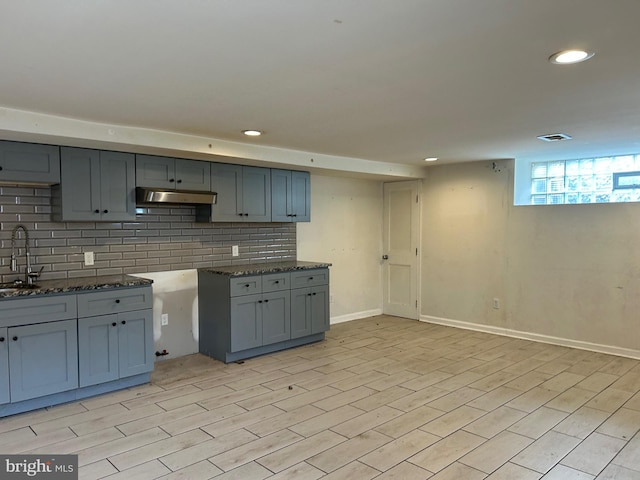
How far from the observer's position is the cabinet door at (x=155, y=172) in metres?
4.00

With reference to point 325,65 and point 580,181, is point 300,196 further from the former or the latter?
point 580,181

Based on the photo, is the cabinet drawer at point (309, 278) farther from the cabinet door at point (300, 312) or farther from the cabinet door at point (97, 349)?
the cabinet door at point (97, 349)

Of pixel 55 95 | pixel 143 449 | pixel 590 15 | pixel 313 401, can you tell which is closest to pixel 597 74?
pixel 590 15

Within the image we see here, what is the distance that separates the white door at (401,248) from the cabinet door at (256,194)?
2.33m

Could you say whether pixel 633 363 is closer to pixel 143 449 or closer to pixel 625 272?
pixel 625 272

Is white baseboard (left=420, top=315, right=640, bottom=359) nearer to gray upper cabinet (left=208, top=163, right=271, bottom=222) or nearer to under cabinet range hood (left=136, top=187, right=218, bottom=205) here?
gray upper cabinet (left=208, top=163, right=271, bottom=222)

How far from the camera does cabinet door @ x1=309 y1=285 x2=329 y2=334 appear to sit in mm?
5031

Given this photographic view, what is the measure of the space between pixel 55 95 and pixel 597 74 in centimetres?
309

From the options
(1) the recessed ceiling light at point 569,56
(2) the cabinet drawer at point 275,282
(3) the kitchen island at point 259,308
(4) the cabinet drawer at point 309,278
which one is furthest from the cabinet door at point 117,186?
(1) the recessed ceiling light at point 569,56

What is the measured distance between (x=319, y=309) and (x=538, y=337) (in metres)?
2.59

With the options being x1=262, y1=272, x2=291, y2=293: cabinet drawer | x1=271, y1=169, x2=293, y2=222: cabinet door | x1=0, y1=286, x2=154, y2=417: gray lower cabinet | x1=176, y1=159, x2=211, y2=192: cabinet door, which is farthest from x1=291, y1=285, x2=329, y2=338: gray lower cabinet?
x1=0, y1=286, x2=154, y2=417: gray lower cabinet

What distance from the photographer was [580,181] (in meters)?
5.22

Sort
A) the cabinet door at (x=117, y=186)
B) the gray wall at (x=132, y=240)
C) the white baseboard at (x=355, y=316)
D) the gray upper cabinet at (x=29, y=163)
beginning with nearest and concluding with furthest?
the gray upper cabinet at (x=29, y=163) < the gray wall at (x=132, y=240) < the cabinet door at (x=117, y=186) < the white baseboard at (x=355, y=316)

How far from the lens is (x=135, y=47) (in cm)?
200
